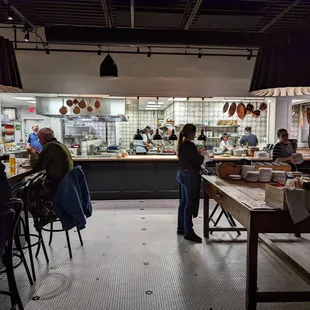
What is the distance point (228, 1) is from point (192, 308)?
423 cm

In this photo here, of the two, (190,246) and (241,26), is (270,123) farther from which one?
(190,246)

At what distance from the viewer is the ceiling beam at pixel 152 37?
4.59 meters

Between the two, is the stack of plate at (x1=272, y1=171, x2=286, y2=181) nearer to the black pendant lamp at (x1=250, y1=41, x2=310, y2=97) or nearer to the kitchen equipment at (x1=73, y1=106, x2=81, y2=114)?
the black pendant lamp at (x1=250, y1=41, x2=310, y2=97)

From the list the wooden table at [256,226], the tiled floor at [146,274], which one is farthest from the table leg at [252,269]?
the tiled floor at [146,274]

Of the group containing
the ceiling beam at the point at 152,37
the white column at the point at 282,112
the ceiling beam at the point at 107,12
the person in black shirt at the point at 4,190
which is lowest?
the person in black shirt at the point at 4,190

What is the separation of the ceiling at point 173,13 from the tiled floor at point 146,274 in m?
3.28

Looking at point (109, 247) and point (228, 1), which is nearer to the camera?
point (109, 247)

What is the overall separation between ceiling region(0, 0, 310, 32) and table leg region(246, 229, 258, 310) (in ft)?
11.0

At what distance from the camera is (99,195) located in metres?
6.25

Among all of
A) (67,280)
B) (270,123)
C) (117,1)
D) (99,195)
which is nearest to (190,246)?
(67,280)

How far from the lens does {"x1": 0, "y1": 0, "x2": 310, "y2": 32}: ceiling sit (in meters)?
4.51

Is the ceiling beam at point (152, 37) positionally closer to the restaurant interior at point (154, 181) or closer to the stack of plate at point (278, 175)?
the restaurant interior at point (154, 181)

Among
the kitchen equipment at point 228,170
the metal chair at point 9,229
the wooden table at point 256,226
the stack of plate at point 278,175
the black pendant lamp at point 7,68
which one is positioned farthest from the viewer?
the kitchen equipment at point 228,170

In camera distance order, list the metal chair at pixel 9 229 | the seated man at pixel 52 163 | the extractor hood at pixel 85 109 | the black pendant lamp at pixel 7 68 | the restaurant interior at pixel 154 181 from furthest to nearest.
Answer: the extractor hood at pixel 85 109, the seated man at pixel 52 163, the black pendant lamp at pixel 7 68, the restaurant interior at pixel 154 181, the metal chair at pixel 9 229
